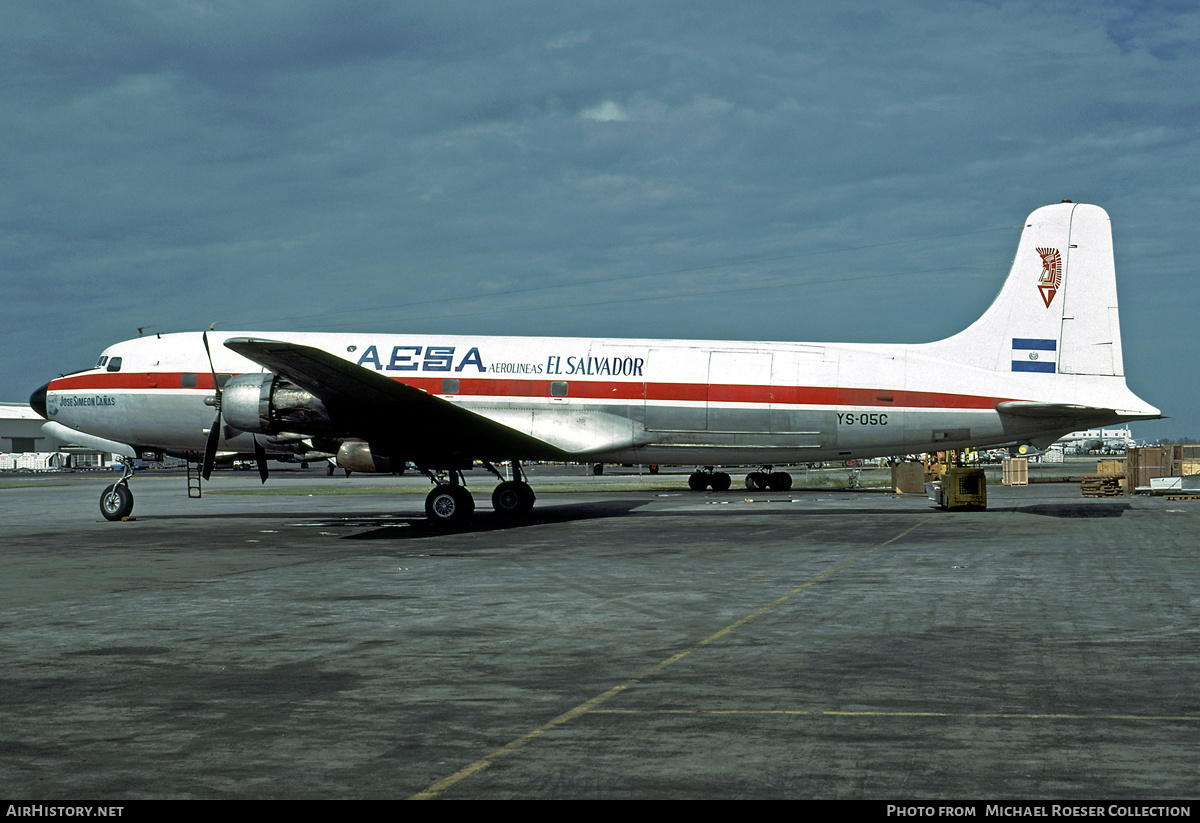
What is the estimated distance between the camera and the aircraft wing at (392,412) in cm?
2116

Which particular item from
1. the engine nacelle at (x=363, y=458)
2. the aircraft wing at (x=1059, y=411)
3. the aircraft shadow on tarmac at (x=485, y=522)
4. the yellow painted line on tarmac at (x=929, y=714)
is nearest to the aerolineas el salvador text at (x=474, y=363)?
the engine nacelle at (x=363, y=458)

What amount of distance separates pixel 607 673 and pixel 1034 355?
21.7 m

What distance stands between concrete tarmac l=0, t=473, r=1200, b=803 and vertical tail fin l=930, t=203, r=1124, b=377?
833cm

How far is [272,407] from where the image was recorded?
2409 cm

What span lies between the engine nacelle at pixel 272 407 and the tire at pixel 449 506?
132 inches

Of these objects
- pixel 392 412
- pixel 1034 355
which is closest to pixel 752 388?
pixel 1034 355

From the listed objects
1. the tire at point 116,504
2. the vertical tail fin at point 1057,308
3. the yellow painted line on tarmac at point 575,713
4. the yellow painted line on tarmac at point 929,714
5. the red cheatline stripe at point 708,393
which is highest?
the vertical tail fin at point 1057,308

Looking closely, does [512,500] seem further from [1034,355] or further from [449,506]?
[1034,355]

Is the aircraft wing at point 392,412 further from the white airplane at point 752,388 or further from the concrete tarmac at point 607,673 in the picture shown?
the concrete tarmac at point 607,673

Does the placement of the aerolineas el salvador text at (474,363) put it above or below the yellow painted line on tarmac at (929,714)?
above

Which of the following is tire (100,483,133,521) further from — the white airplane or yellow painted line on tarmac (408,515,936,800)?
yellow painted line on tarmac (408,515,936,800)

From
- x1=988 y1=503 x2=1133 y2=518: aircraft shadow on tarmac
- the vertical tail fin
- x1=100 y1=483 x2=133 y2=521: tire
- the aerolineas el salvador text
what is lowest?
x1=100 y1=483 x2=133 y2=521: tire

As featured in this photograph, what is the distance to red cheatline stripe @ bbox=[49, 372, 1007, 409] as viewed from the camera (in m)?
26.4

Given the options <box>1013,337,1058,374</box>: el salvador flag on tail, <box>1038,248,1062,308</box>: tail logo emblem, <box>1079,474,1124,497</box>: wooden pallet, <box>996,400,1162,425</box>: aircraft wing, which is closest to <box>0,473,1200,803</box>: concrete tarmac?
<box>996,400,1162,425</box>: aircraft wing
